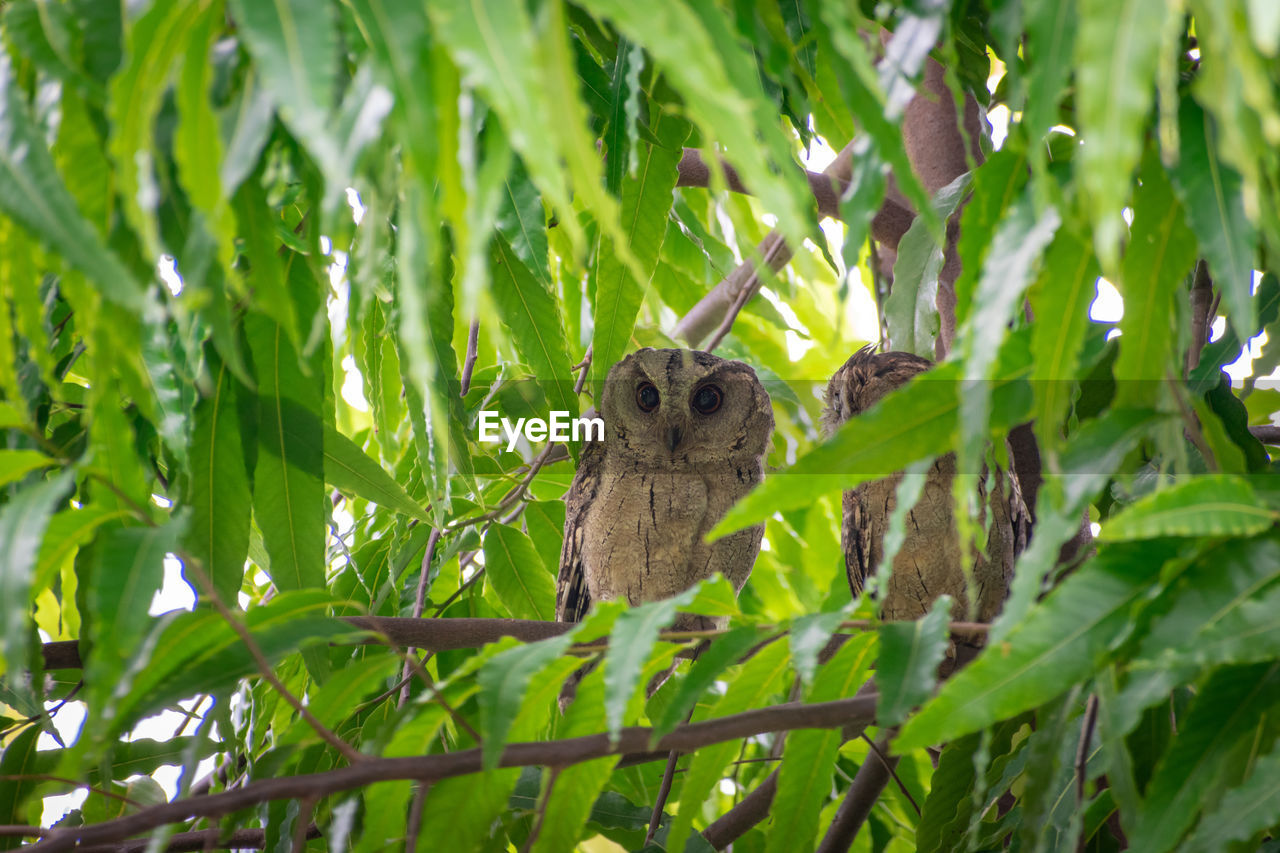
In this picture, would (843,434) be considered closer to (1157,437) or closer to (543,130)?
(1157,437)

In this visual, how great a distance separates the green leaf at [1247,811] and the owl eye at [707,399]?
4.48ft

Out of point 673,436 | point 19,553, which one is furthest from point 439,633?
point 673,436

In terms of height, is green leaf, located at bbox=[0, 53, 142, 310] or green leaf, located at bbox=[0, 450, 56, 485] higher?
green leaf, located at bbox=[0, 53, 142, 310]

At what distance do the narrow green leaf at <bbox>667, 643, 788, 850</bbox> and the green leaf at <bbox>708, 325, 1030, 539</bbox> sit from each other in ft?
0.88

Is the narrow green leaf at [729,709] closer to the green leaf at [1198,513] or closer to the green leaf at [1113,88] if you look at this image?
the green leaf at [1198,513]

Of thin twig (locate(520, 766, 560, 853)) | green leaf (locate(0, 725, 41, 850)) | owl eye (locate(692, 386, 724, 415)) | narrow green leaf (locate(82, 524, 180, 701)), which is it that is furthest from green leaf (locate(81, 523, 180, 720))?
owl eye (locate(692, 386, 724, 415))

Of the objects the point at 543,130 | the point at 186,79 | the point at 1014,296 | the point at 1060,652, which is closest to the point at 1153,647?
the point at 1060,652

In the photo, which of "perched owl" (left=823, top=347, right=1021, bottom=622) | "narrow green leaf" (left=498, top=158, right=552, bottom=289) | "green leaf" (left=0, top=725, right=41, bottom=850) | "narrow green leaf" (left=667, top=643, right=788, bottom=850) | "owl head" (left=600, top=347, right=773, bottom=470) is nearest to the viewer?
"narrow green leaf" (left=667, top=643, right=788, bottom=850)

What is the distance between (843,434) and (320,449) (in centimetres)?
60

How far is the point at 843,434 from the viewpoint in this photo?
2.46 feet

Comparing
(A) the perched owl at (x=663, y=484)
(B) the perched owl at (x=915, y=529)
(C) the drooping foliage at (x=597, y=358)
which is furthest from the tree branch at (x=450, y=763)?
(A) the perched owl at (x=663, y=484)

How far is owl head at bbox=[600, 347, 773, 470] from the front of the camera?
6.51ft

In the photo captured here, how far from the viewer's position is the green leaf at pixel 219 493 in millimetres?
1021

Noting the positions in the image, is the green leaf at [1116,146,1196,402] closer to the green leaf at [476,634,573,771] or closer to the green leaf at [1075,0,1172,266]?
the green leaf at [1075,0,1172,266]
